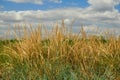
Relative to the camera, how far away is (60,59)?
7.62m

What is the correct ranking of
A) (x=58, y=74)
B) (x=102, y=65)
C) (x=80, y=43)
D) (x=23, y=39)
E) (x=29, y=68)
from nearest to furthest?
(x=58, y=74), (x=29, y=68), (x=102, y=65), (x=80, y=43), (x=23, y=39)

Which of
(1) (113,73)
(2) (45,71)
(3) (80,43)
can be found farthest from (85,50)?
(2) (45,71)

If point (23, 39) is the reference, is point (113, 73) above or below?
below

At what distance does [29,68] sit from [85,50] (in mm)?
1618

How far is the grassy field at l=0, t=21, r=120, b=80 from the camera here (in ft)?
22.7

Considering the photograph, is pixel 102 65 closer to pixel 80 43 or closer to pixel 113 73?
pixel 113 73

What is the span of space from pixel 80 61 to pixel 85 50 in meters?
0.41

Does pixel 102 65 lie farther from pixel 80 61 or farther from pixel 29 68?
pixel 29 68

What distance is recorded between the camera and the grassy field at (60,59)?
6.92 metres

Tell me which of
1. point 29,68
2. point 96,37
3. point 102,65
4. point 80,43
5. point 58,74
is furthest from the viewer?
point 96,37

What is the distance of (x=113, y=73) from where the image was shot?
752 centimetres

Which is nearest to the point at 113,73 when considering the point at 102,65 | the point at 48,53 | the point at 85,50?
the point at 102,65

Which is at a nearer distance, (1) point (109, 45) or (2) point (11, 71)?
(2) point (11, 71)

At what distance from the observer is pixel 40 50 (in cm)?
819
